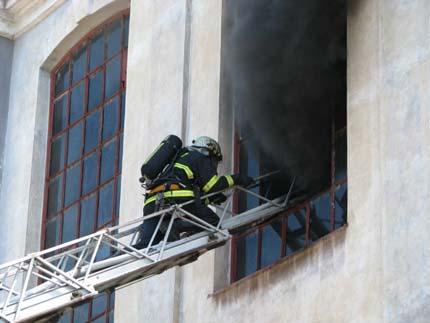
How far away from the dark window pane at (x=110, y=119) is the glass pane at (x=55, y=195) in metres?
1.33

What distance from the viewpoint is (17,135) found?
80.7 ft

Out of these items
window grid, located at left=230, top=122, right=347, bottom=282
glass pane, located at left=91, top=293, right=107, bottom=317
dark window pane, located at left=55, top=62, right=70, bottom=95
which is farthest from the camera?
dark window pane, located at left=55, top=62, right=70, bottom=95

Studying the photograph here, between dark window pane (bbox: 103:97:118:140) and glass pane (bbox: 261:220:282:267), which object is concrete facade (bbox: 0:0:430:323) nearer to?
glass pane (bbox: 261:220:282:267)

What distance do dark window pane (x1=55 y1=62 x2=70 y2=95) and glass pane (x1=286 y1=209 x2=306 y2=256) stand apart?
693cm

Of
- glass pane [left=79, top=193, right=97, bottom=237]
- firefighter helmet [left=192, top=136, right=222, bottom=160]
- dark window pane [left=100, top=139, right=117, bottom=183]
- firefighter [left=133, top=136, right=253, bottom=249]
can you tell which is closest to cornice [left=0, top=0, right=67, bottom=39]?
dark window pane [left=100, top=139, right=117, bottom=183]

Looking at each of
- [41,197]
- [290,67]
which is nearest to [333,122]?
[290,67]

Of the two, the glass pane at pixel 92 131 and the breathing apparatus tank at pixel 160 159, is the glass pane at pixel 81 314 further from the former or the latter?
the breathing apparatus tank at pixel 160 159

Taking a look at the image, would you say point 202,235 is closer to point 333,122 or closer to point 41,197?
point 333,122

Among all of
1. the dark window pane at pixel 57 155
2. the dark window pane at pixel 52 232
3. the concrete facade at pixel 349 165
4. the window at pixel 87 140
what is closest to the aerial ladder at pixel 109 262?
the concrete facade at pixel 349 165

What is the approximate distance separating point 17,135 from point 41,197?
1.29 meters

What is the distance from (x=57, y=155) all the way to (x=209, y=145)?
6.38m

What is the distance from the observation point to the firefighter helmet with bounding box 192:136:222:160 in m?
17.9

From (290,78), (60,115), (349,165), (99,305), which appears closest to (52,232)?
(60,115)

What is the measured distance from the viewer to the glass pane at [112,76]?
2264 cm
